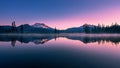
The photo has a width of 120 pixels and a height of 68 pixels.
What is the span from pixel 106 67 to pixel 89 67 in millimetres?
1477

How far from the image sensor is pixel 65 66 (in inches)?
536

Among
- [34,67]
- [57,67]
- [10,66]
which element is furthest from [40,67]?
[10,66]

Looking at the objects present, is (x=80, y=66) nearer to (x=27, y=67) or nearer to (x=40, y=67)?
(x=40, y=67)

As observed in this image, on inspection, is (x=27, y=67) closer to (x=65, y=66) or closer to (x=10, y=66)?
(x=10, y=66)

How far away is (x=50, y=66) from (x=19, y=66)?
2.70 metres

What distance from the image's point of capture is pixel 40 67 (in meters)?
13.1

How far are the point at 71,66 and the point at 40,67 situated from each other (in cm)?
275

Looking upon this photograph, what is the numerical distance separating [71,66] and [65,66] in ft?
1.76

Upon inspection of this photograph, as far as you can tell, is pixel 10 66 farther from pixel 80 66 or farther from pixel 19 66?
pixel 80 66

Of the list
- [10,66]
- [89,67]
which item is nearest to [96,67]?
[89,67]

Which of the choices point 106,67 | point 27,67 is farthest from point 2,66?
point 106,67

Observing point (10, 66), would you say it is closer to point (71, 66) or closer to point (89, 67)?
point (71, 66)

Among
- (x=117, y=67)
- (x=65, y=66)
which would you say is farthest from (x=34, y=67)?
(x=117, y=67)

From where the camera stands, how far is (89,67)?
13.2 m
